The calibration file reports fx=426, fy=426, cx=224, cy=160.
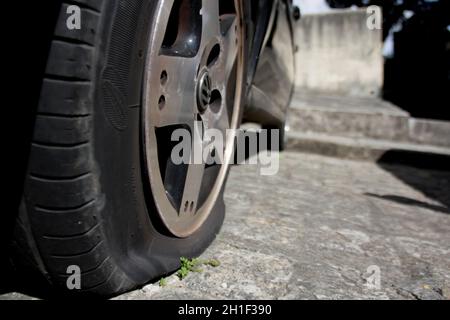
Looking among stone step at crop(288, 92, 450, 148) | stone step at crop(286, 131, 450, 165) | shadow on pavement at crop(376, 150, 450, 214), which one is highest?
stone step at crop(288, 92, 450, 148)

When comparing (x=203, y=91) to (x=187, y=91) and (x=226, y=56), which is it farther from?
(x=226, y=56)

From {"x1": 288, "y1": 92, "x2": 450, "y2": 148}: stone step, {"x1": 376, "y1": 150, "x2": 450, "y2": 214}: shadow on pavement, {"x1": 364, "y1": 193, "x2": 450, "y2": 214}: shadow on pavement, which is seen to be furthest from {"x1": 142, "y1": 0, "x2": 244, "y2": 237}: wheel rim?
{"x1": 288, "y1": 92, "x2": 450, "y2": 148}: stone step

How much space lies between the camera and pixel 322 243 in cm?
182

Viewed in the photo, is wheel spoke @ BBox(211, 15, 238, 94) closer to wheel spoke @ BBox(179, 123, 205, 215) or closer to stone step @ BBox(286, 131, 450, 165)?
wheel spoke @ BBox(179, 123, 205, 215)

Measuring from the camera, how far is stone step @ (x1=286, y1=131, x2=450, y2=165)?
4418mm

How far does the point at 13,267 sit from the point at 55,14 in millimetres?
624

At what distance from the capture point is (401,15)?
2070cm

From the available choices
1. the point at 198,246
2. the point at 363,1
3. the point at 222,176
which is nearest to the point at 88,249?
the point at 198,246

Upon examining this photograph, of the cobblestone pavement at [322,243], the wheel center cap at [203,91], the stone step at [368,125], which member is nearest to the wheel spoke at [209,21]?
the wheel center cap at [203,91]

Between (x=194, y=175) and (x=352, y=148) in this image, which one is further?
(x=352, y=148)

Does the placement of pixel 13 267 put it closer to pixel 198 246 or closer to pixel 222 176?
pixel 198 246

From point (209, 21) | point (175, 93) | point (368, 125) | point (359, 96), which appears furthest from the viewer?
point (359, 96)

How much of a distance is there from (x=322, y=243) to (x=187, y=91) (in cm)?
92

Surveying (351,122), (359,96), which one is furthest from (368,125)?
(359,96)
